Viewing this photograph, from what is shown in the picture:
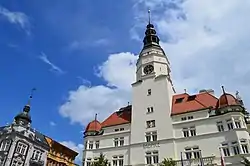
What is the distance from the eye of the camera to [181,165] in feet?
132

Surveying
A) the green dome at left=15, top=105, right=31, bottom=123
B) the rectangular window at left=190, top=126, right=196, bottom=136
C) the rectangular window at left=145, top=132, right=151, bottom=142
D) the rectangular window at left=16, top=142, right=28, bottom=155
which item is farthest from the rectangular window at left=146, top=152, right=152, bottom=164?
the green dome at left=15, top=105, right=31, bottom=123

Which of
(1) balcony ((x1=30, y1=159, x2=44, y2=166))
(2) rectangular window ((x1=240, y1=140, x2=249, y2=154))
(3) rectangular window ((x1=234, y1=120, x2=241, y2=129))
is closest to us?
(2) rectangular window ((x1=240, y1=140, x2=249, y2=154))

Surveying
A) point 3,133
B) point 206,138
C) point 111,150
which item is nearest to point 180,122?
point 206,138

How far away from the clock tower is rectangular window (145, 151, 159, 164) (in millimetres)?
693

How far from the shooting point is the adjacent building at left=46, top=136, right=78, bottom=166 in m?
56.1

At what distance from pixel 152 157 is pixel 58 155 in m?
26.8

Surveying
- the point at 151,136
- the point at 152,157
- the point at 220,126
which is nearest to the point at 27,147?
the point at 151,136

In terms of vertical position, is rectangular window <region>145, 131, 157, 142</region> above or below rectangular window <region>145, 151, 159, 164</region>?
above

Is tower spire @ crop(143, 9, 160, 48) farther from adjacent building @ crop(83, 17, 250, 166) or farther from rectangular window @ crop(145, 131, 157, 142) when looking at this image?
rectangular window @ crop(145, 131, 157, 142)

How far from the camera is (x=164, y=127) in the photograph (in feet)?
151

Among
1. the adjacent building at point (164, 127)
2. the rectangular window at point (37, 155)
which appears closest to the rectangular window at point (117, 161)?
the adjacent building at point (164, 127)

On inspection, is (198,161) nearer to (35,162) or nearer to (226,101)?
(226,101)

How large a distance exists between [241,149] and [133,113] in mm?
21950

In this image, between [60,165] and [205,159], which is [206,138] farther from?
[60,165]
